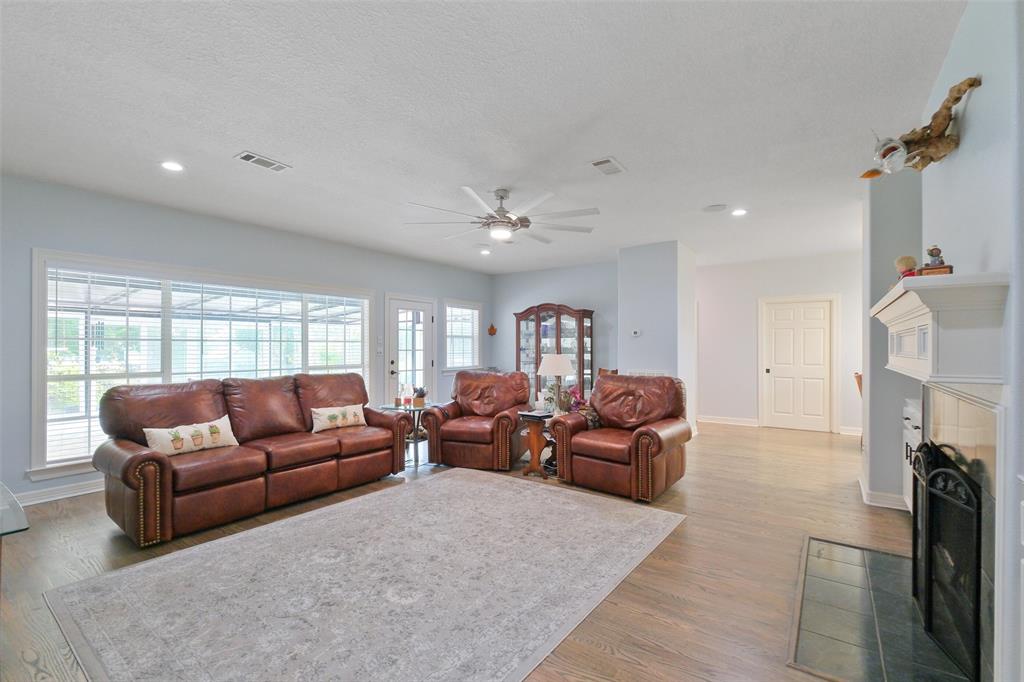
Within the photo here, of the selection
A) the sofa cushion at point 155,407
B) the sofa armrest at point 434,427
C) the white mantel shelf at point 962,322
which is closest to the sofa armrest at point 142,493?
the sofa cushion at point 155,407

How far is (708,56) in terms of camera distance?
2121 mm

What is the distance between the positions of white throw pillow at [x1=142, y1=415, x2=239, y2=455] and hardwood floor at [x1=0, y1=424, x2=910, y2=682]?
0.62m

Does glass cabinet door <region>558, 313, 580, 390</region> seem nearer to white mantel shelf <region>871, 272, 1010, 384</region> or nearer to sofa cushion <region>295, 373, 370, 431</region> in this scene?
sofa cushion <region>295, 373, 370, 431</region>

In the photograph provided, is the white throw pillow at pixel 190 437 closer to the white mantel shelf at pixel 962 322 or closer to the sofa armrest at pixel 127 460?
the sofa armrest at pixel 127 460

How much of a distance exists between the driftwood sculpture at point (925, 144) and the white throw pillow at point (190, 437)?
4.56m

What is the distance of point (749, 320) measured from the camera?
7.12 metres

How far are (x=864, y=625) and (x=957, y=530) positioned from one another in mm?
650

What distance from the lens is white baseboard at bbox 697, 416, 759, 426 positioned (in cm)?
707

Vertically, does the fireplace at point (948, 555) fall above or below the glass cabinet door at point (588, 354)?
below

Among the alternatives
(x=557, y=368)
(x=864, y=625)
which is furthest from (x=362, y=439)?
(x=864, y=625)

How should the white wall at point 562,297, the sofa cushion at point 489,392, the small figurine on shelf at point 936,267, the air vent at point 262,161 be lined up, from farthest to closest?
the white wall at point 562,297 < the sofa cushion at point 489,392 < the air vent at point 262,161 < the small figurine on shelf at point 936,267

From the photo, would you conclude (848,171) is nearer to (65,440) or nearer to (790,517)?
(790,517)

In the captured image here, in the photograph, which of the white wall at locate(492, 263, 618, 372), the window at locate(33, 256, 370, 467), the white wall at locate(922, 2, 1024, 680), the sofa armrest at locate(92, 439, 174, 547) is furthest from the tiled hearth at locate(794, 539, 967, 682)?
the window at locate(33, 256, 370, 467)

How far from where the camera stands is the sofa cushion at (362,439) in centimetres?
402
